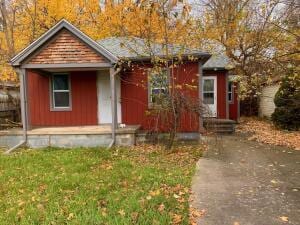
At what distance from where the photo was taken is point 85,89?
522 inches

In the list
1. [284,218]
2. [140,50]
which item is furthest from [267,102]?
[284,218]

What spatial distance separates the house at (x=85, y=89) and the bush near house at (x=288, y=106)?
3807 millimetres

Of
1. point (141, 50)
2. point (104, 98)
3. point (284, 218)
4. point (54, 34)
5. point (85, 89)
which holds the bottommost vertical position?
point (284, 218)

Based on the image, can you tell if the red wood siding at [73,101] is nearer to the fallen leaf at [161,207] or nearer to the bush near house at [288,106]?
the bush near house at [288,106]

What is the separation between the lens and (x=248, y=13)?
1842 cm

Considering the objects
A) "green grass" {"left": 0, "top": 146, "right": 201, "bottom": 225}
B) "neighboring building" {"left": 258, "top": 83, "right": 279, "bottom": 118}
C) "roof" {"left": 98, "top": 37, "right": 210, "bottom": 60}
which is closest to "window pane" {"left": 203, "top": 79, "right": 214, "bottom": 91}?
"roof" {"left": 98, "top": 37, "right": 210, "bottom": 60}

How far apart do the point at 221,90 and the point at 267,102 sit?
5388mm

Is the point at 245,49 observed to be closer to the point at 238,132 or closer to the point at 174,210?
the point at 238,132

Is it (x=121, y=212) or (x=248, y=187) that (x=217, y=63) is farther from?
(x=121, y=212)

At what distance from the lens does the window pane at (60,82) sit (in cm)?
1338

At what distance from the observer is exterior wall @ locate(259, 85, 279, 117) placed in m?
19.4

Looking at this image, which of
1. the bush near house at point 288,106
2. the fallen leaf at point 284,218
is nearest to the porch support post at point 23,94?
the fallen leaf at point 284,218

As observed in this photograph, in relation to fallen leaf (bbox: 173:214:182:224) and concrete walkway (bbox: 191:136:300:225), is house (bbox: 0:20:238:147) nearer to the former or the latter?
concrete walkway (bbox: 191:136:300:225)

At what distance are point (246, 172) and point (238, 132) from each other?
23.9 feet
